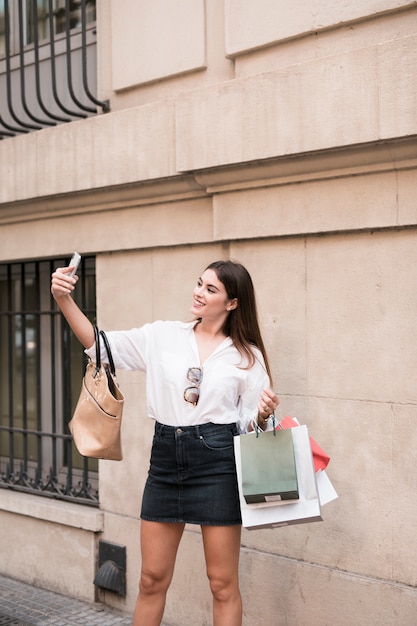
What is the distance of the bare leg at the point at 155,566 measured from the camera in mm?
3877

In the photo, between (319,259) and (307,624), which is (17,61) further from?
(307,624)

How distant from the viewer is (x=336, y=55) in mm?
4152

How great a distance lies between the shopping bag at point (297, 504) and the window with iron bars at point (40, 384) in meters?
2.43

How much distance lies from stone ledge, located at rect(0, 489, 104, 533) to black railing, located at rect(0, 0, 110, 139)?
2.64 m

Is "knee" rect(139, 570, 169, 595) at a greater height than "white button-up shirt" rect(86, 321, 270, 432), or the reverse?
"white button-up shirt" rect(86, 321, 270, 432)

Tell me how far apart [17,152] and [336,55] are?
274 cm

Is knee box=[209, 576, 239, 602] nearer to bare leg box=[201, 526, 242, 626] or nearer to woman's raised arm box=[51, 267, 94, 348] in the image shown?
bare leg box=[201, 526, 242, 626]

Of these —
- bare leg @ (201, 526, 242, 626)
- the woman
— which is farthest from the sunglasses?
bare leg @ (201, 526, 242, 626)

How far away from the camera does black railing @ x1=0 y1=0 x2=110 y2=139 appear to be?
5914 mm

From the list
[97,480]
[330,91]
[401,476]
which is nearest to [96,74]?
[330,91]

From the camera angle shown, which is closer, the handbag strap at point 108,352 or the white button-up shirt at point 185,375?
the white button-up shirt at point 185,375

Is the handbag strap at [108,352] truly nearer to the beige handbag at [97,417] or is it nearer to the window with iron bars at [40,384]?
the beige handbag at [97,417]

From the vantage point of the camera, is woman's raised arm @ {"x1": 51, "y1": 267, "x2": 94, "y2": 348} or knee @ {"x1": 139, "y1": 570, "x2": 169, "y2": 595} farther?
knee @ {"x1": 139, "y1": 570, "x2": 169, "y2": 595}

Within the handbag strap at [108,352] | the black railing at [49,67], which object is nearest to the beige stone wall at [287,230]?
the black railing at [49,67]
